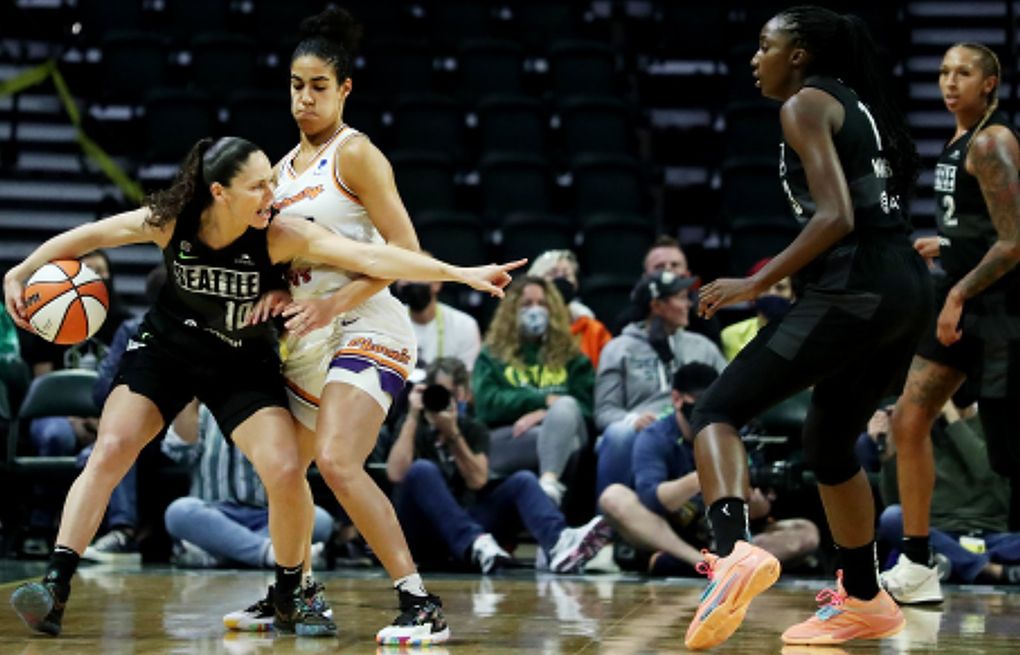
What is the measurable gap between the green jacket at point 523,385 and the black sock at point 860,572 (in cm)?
331

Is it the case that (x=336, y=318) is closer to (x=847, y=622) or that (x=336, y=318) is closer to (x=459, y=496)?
(x=847, y=622)

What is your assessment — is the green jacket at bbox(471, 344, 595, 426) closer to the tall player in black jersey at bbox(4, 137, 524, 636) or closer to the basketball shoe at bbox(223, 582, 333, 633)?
the basketball shoe at bbox(223, 582, 333, 633)

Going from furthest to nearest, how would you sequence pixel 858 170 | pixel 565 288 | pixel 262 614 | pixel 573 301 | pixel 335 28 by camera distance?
pixel 573 301, pixel 565 288, pixel 335 28, pixel 262 614, pixel 858 170

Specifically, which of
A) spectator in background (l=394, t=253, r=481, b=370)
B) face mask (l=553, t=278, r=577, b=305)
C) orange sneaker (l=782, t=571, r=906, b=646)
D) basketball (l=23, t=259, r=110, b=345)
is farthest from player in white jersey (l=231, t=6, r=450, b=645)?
face mask (l=553, t=278, r=577, b=305)

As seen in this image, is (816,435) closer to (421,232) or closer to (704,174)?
(421,232)

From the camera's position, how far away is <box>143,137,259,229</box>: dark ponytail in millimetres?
4516

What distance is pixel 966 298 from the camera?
562cm

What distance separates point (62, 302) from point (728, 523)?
2.07m

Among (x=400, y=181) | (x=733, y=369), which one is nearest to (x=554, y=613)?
(x=733, y=369)

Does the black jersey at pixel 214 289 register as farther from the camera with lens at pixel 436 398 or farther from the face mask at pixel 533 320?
the face mask at pixel 533 320

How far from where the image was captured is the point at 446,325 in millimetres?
8445

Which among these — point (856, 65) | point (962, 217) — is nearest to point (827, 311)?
point (856, 65)

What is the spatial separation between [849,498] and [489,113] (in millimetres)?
6861

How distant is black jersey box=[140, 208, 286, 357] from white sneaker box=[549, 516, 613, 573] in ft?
8.43
